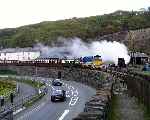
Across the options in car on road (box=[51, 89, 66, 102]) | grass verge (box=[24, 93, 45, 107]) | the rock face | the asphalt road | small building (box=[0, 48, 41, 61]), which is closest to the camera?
the asphalt road

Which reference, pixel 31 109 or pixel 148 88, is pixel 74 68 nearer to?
pixel 31 109

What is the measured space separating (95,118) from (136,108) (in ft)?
85.5

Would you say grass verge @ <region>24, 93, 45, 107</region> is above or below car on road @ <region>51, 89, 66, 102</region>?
below

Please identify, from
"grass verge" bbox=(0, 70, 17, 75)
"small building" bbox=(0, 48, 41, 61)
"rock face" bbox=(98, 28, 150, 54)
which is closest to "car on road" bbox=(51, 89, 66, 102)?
"grass verge" bbox=(0, 70, 17, 75)

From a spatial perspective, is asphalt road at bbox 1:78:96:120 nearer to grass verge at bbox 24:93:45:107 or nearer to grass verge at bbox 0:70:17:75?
grass verge at bbox 24:93:45:107

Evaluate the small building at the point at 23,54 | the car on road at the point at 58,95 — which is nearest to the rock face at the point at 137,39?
the small building at the point at 23,54

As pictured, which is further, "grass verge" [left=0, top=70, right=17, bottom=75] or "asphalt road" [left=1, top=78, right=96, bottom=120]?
"grass verge" [left=0, top=70, right=17, bottom=75]

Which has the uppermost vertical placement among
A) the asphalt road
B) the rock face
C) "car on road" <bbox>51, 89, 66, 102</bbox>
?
the rock face

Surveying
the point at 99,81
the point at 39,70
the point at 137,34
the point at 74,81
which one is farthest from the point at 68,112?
the point at 137,34

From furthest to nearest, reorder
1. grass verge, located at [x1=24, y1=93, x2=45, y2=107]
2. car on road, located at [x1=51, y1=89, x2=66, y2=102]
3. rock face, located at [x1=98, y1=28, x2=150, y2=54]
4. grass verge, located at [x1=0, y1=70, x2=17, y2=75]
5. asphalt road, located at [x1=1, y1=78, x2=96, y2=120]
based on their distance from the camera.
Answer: rock face, located at [x1=98, y1=28, x2=150, y2=54], grass verge, located at [x1=0, y1=70, x2=17, y2=75], car on road, located at [x1=51, y1=89, x2=66, y2=102], grass verge, located at [x1=24, y1=93, x2=45, y2=107], asphalt road, located at [x1=1, y1=78, x2=96, y2=120]

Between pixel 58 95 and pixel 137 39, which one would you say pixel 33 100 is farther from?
pixel 137 39

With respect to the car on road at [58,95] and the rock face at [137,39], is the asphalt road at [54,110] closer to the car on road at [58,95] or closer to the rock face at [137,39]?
the car on road at [58,95]

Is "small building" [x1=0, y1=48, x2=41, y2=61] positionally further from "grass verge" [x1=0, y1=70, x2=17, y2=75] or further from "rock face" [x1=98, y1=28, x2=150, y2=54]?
"grass verge" [x1=0, y1=70, x2=17, y2=75]

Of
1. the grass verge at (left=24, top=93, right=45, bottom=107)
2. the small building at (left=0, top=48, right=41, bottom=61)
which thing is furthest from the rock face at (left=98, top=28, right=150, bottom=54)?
the grass verge at (left=24, top=93, right=45, bottom=107)
